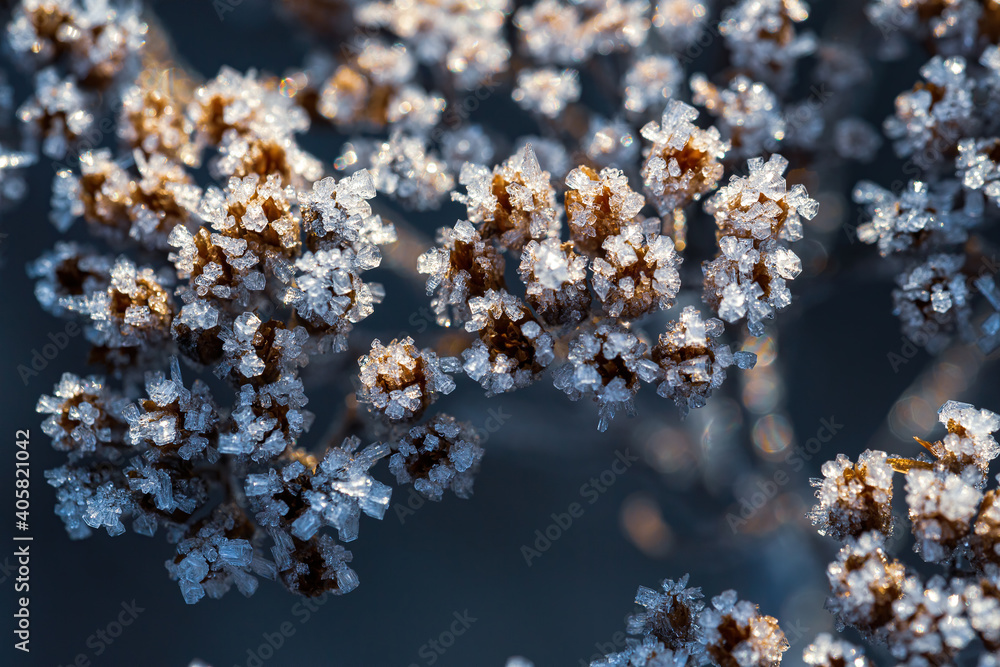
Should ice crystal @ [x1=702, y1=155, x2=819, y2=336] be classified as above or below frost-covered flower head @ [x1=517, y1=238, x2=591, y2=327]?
below

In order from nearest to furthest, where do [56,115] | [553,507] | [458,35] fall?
[56,115] < [458,35] < [553,507]

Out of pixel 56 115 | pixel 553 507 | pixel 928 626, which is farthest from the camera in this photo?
pixel 553 507

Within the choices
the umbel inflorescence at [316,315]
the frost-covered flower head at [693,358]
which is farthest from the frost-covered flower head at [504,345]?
the frost-covered flower head at [693,358]

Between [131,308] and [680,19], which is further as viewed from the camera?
[680,19]

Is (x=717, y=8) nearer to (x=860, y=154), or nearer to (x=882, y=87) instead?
(x=860, y=154)

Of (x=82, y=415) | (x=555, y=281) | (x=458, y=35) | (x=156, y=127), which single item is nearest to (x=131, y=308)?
(x=82, y=415)

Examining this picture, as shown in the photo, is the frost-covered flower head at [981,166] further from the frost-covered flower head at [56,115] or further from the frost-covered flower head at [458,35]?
the frost-covered flower head at [56,115]

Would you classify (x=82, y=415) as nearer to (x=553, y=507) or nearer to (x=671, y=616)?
(x=671, y=616)

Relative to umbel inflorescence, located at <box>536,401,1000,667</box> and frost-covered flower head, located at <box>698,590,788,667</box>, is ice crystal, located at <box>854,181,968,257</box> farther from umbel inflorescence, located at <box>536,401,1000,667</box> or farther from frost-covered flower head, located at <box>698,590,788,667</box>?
frost-covered flower head, located at <box>698,590,788,667</box>

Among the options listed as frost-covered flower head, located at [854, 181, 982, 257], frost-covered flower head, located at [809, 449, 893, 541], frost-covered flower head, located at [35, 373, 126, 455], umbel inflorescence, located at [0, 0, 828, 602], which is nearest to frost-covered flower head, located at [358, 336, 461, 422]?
umbel inflorescence, located at [0, 0, 828, 602]
